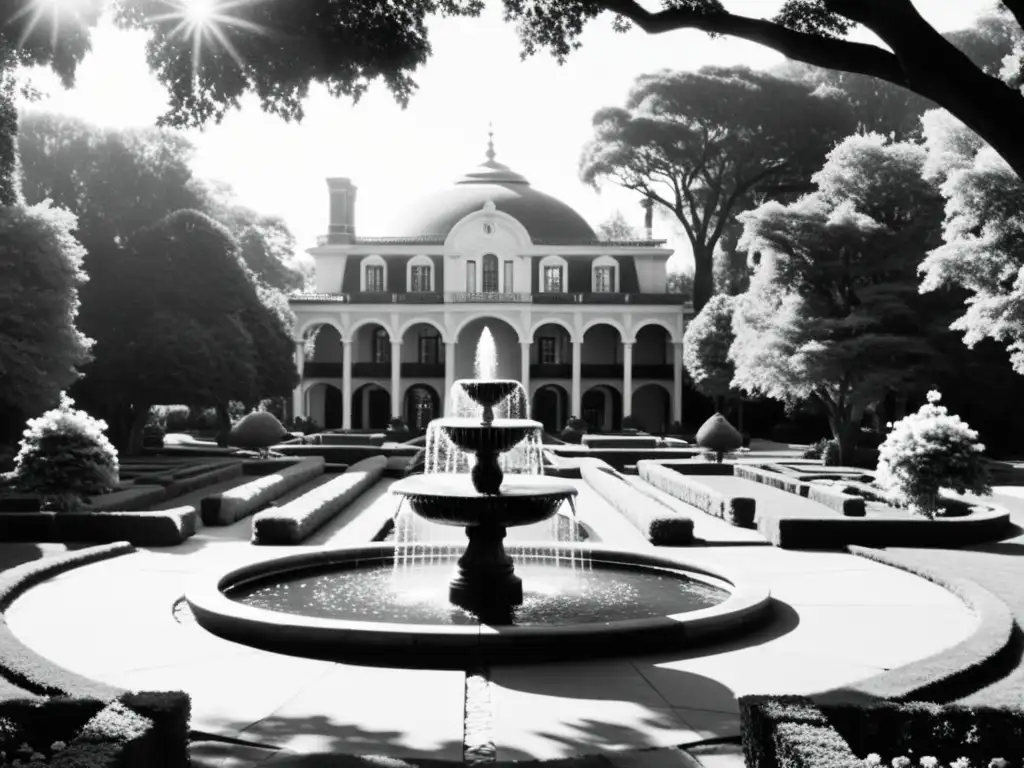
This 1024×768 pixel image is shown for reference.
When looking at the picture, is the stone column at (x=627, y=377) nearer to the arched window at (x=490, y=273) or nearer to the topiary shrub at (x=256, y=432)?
the arched window at (x=490, y=273)

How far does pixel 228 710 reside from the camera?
6699mm

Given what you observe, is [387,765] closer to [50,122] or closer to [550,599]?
[550,599]

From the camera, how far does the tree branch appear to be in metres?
7.06

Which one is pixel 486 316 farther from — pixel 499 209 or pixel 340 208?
pixel 340 208

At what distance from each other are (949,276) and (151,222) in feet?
92.3

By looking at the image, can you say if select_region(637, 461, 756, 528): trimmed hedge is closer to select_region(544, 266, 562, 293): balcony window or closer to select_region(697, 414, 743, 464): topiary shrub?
select_region(697, 414, 743, 464): topiary shrub

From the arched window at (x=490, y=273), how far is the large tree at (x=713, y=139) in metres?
5.98

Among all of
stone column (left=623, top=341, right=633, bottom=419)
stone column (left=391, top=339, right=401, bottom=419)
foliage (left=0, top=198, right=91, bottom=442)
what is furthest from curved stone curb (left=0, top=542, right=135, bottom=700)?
stone column (left=623, top=341, right=633, bottom=419)

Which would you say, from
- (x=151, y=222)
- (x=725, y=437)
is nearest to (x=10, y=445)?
(x=151, y=222)

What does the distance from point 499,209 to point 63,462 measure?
40.7 metres

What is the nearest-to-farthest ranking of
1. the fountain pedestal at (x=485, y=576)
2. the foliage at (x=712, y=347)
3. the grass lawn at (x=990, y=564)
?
the fountain pedestal at (x=485, y=576) → the grass lawn at (x=990, y=564) → the foliage at (x=712, y=347)

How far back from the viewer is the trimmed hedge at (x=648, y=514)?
1499 centimetres

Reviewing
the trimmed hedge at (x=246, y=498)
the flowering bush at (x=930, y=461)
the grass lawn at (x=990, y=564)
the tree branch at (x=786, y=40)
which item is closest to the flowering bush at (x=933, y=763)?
the grass lawn at (x=990, y=564)

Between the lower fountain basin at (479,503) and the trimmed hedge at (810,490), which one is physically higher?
the lower fountain basin at (479,503)
